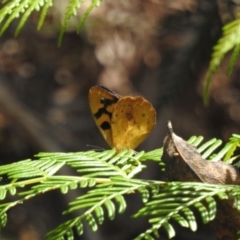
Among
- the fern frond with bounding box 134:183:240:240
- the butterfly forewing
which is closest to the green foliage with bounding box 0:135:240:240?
the fern frond with bounding box 134:183:240:240

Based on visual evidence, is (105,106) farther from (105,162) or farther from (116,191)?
(116,191)

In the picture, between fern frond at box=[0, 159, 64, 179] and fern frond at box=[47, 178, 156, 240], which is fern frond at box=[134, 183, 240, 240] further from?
fern frond at box=[0, 159, 64, 179]

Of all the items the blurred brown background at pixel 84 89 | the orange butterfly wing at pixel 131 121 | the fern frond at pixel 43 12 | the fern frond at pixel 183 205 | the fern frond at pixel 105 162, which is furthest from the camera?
the blurred brown background at pixel 84 89

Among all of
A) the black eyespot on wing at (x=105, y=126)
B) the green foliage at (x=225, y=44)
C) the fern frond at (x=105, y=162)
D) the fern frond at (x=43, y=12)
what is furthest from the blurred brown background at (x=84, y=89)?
the green foliage at (x=225, y=44)

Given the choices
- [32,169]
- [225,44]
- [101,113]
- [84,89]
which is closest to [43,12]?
[32,169]

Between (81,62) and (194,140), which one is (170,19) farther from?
(81,62)

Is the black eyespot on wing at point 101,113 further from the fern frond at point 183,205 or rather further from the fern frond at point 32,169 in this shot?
the fern frond at point 183,205
